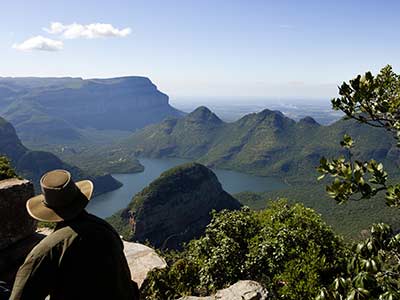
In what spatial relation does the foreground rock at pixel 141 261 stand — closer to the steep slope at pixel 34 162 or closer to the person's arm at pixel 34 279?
the person's arm at pixel 34 279

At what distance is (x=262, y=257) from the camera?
44.5 ft

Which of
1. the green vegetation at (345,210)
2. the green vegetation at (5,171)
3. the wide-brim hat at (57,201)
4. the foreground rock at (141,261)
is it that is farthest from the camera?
the green vegetation at (345,210)

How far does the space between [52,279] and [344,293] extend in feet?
8.44

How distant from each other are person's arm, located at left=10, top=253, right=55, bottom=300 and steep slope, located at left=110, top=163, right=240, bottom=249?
88.0m

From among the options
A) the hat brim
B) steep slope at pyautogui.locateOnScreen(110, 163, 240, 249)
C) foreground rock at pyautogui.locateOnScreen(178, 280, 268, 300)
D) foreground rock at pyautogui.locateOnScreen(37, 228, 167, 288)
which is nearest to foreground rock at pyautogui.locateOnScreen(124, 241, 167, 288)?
foreground rock at pyautogui.locateOnScreen(37, 228, 167, 288)

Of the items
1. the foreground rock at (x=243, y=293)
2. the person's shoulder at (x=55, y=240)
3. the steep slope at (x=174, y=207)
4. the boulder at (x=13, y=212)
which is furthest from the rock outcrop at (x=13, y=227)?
the steep slope at (x=174, y=207)

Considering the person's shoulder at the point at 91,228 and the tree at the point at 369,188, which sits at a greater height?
the tree at the point at 369,188

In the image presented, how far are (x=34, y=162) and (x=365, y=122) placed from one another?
18524 centimetres

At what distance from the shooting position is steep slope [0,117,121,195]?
169 metres

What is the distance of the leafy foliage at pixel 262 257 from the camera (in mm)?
11031

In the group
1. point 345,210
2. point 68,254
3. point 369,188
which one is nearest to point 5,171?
point 68,254

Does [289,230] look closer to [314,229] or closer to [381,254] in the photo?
[314,229]

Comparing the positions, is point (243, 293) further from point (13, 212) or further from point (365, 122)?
point (365, 122)

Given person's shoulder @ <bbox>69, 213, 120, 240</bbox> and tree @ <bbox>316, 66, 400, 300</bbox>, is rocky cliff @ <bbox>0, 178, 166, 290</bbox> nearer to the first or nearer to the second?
person's shoulder @ <bbox>69, 213, 120, 240</bbox>
